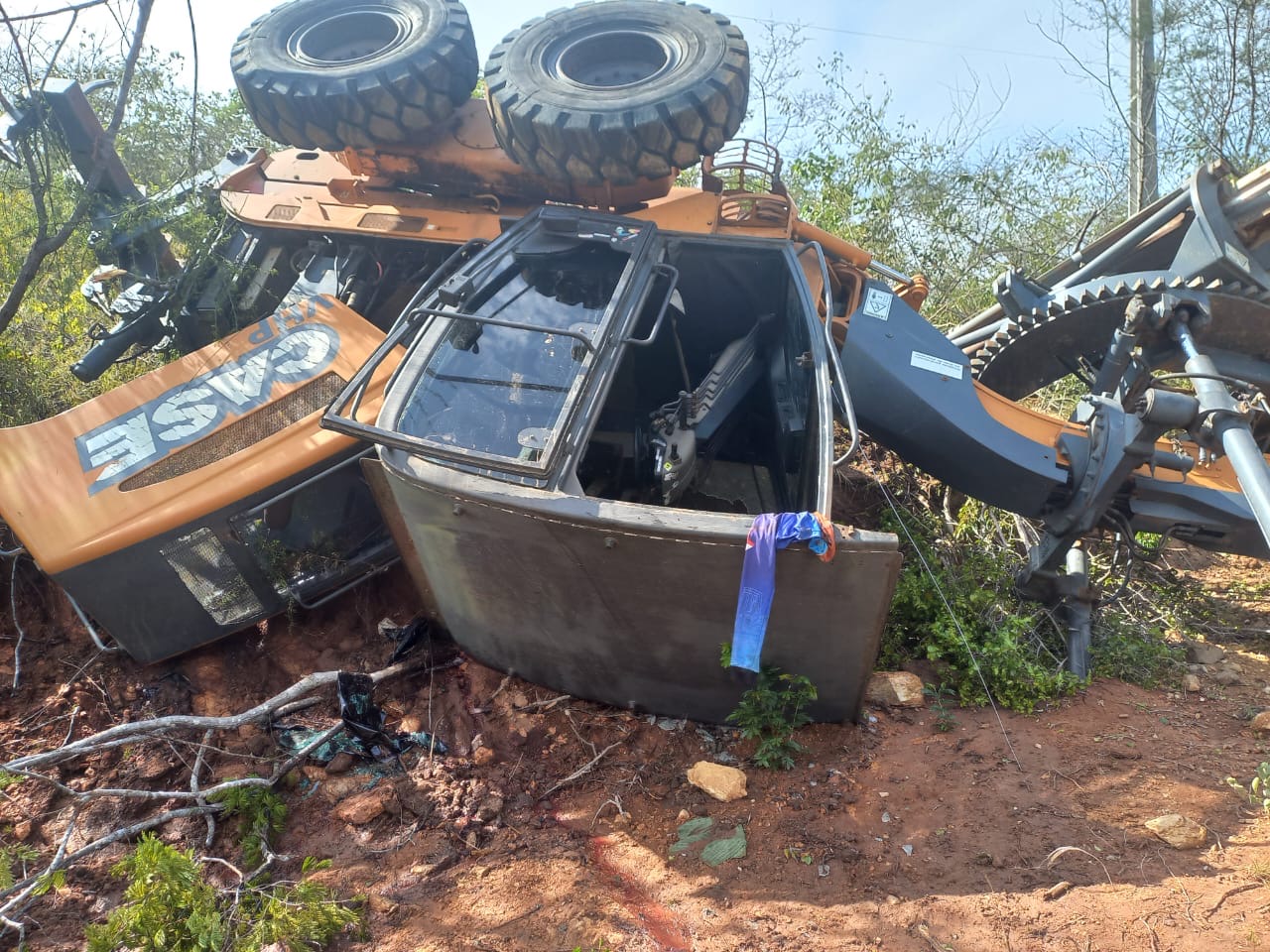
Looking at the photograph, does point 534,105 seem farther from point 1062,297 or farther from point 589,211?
point 1062,297

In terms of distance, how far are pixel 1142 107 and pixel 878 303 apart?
22.2 feet

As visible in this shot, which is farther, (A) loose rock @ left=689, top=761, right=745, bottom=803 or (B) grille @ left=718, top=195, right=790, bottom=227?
(B) grille @ left=718, top=195, right=790, bottom=227

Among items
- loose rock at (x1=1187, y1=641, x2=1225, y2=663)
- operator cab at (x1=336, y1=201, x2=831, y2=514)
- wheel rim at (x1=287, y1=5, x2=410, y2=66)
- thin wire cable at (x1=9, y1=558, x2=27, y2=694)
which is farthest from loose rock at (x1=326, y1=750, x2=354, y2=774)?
loose rock at (x1=1187, y1=641, x2=1225, y2=663)

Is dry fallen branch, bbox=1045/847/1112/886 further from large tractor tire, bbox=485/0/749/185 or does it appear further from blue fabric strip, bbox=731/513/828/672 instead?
large tractor tire, bbox=485/0/749/185

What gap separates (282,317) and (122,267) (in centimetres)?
147

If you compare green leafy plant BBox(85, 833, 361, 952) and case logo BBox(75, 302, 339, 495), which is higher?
case logo BBox(75, 302, 339, 495)

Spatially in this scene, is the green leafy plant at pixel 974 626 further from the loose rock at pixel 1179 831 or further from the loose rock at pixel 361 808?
the loose rock at pixel 361 808

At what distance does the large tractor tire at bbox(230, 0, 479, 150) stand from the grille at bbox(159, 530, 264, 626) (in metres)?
Answer: 2.41

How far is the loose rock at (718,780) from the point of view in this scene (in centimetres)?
324

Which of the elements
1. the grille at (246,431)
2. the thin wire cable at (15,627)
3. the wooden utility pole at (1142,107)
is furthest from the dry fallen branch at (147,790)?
the wooden utility pole at (1142,107)

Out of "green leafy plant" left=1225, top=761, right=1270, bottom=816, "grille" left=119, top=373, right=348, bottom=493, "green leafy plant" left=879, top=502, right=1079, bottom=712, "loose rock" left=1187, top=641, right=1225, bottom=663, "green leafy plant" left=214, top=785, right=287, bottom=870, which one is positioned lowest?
"loose rock" left=1187, top=641, right=1225, bottom=663

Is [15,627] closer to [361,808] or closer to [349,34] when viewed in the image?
[361,808]

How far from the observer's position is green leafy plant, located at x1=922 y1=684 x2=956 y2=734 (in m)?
3.72

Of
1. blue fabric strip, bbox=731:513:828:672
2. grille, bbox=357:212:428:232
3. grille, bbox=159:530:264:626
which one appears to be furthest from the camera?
grille, bbox=357:212:428:232
